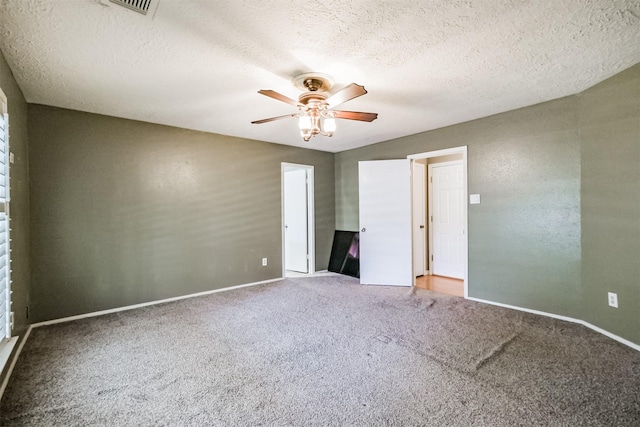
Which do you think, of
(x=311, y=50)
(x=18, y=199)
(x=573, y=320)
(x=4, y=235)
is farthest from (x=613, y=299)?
(x=18, y=199)

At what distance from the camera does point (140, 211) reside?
372 centimetres

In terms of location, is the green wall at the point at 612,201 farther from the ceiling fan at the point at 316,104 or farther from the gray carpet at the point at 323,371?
the ceiling fan at the point at 316,104

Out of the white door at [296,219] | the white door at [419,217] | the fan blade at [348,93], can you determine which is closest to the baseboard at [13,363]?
the fan blade at [348,93]

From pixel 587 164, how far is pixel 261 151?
4.07m

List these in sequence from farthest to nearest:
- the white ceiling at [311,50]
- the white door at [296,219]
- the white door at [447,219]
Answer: the white door at [296,219] → the white door at [447,219] → the white ceiling at [311,50]

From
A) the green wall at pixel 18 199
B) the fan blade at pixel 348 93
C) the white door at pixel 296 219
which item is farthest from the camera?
the white door at pixel 296 219

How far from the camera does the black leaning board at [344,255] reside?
5.32 metres

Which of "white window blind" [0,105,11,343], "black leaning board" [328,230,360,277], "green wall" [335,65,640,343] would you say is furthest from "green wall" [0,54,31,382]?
"green wall" [335,65,640,343]

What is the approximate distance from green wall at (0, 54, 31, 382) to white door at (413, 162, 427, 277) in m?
4.99

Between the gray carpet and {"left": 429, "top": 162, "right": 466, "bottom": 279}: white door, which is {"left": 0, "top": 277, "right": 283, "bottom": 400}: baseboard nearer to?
the gray carpet

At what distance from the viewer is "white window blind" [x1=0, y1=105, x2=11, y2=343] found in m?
2.04

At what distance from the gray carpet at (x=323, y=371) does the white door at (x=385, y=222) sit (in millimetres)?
1316

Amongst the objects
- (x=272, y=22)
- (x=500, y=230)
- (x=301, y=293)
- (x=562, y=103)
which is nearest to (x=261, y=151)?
(x=301, y=293)

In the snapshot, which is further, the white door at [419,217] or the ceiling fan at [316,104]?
the white door at [419,217]
